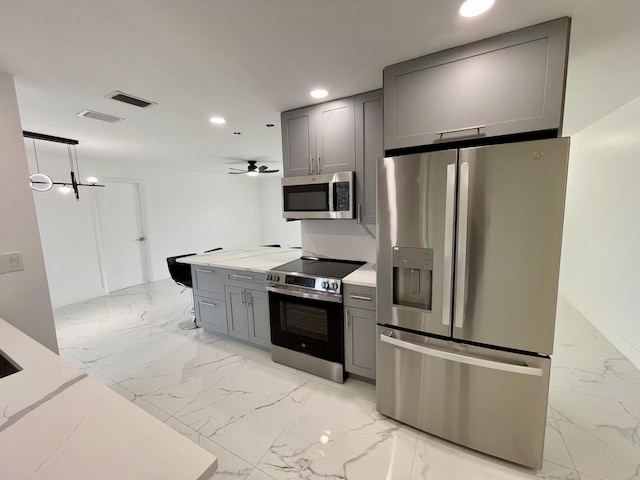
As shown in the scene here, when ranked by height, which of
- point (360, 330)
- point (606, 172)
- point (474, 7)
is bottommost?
point (360, 330)

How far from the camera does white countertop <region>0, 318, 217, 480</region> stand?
2.16ft

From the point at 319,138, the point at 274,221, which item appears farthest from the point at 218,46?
the point at 274,221

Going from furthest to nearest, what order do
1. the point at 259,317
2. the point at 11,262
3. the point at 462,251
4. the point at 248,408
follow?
the point at 259,317 < the point at 248,408 < the point at 11,262 < the point at 462,251

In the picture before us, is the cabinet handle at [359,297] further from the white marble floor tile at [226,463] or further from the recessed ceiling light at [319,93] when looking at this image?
the recessed ceiling light at [319,93]

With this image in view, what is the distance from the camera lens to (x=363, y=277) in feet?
7.22

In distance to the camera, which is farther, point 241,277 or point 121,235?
point 121,235

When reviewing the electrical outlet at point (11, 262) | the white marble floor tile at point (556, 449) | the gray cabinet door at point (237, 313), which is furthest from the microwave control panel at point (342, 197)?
the electrical outlet at point (11, 262)

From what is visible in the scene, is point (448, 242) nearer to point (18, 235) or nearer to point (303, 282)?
point (303, 282)

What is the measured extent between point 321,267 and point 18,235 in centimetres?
226

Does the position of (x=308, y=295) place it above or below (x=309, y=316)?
above

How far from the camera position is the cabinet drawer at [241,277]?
8.79 ft

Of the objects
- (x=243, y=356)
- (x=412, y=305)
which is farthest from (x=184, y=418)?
(x=412, y=305)

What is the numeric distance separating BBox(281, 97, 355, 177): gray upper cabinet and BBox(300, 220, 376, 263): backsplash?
59cm

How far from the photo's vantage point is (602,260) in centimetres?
312
